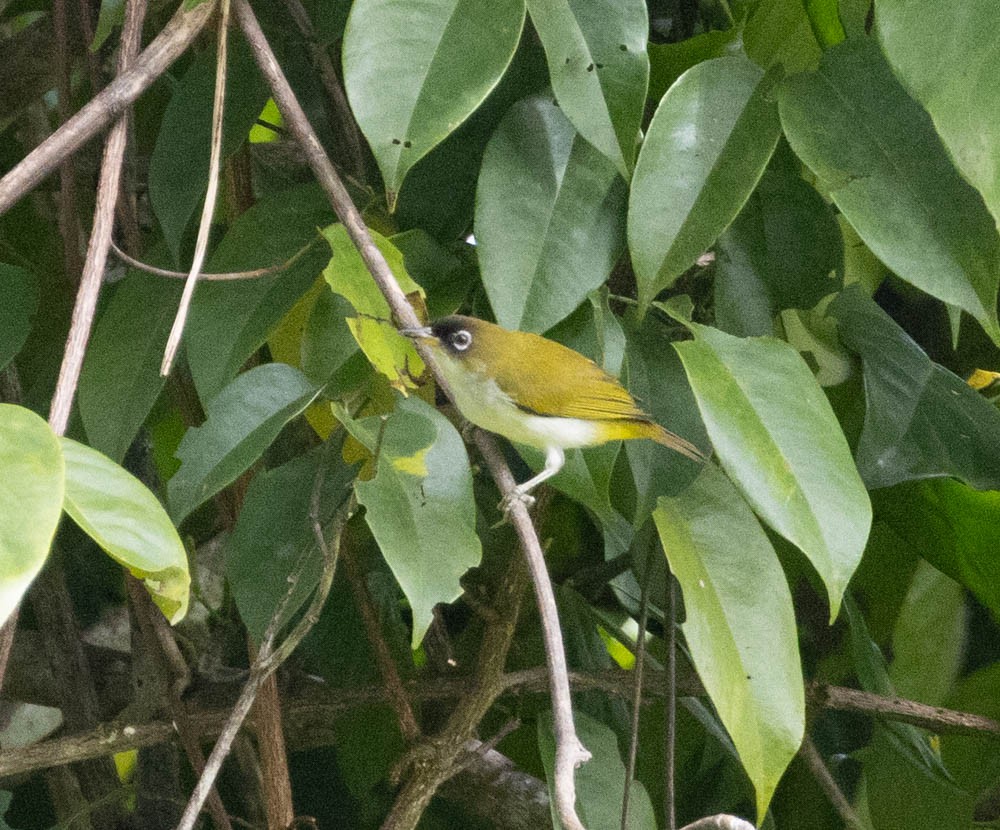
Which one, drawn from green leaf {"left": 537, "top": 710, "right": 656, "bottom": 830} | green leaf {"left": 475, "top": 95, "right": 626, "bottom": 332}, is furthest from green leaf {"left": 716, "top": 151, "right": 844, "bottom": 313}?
green leaf {"left": 537, "top": 710, "right": 656, "bottom": 830}

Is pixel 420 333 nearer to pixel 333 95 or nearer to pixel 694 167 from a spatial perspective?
pixel 694 167

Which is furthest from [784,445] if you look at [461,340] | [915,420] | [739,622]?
[461,340]

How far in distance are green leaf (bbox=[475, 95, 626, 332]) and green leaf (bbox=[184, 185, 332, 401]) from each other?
0.23m

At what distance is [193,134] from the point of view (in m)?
1.44

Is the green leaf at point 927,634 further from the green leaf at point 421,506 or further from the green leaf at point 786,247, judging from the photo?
the green leaf at point 421,506

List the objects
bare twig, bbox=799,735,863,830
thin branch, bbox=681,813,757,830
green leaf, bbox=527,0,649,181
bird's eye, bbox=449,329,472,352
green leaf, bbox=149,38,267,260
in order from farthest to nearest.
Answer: bare twig, bbox=799,735,863,830
bird's eye, bbox=449,329,472,352
green leaf, bbox=149,38,267,260
green leaf, bbox=527,0,649,181
thin branch, bbox=681,813,757,830

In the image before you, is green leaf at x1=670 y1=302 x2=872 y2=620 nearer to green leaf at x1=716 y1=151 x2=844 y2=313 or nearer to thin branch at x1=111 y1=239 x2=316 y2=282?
green leaf at x1=716 y1=151 x2=844 y2=313

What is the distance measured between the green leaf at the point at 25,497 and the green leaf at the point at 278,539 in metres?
0.48

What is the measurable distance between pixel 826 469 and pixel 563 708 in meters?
0.41

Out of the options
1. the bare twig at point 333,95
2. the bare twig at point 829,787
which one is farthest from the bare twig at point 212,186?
the bare twig at point 829,787

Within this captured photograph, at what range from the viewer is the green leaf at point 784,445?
3.63 feet

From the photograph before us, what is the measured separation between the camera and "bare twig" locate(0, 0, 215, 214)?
93 cm

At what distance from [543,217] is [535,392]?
0.44 m

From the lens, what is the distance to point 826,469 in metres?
1.15
